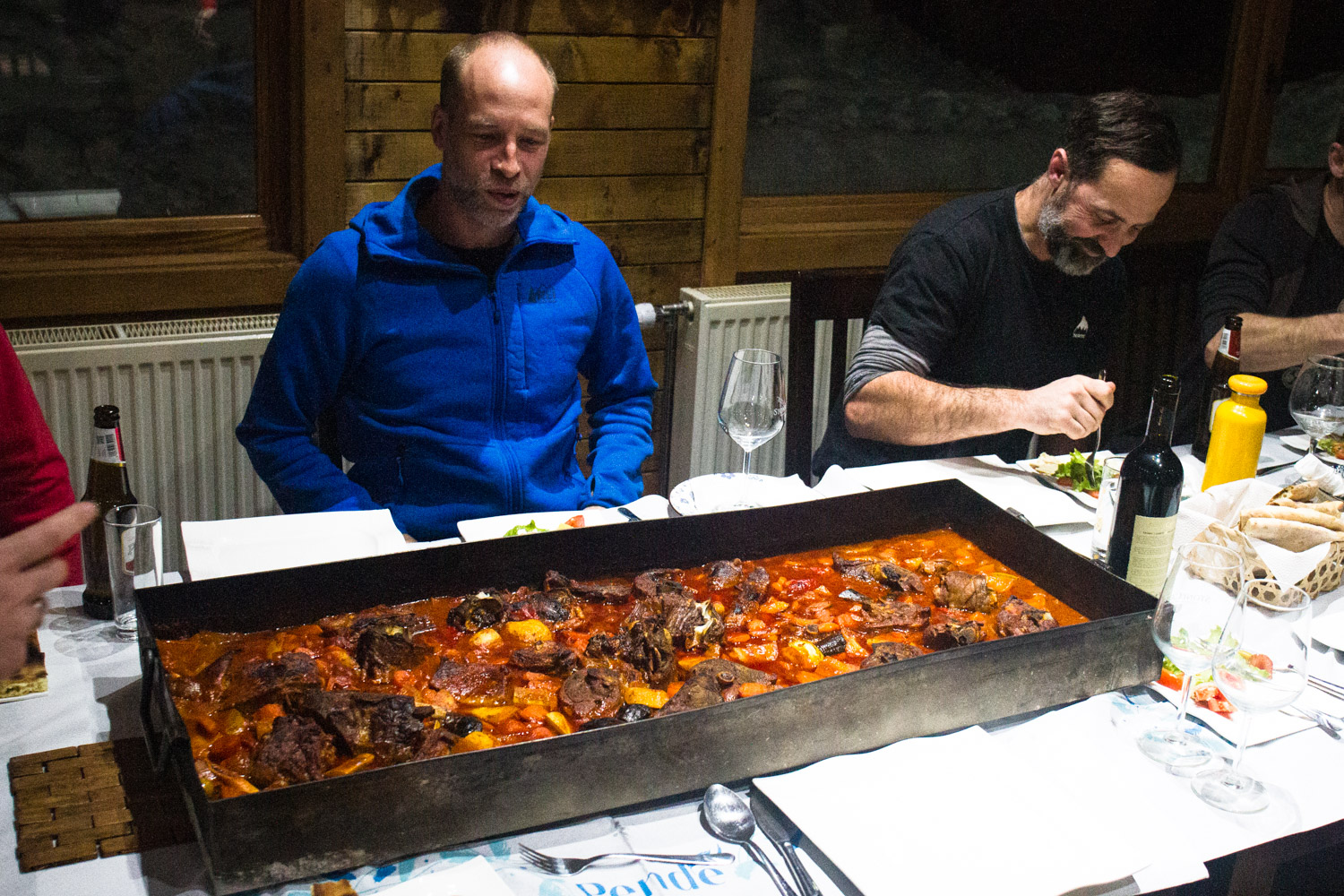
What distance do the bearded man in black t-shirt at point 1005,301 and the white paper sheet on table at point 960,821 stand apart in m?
1.22

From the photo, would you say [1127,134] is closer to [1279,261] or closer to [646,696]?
[1279,261]

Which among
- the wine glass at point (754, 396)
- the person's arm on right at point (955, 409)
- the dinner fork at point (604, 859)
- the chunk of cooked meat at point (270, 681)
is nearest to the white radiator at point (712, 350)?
the person's arm on right at point (955, 409)

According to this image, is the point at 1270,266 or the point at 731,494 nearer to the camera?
the point at 731,494

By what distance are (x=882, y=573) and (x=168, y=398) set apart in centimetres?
222

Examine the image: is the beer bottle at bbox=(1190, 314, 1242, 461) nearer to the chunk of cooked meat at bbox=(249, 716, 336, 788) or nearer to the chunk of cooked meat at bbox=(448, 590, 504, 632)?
the chunk of cooked meat at bbox=(448, 590, 504, 632)

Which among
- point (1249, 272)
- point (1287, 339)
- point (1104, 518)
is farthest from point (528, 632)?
point (1249, 272)

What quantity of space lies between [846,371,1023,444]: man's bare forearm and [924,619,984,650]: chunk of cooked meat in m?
0.95

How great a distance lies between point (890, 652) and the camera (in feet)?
5.84

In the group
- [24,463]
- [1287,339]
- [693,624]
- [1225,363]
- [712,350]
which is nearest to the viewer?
[693,624]

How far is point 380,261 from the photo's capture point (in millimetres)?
2668

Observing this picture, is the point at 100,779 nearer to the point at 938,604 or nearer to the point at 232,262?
the point at 938,604

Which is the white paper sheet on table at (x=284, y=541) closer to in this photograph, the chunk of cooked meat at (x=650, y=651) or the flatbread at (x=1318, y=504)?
the chunk of cooked meat at (x=650, y=651)

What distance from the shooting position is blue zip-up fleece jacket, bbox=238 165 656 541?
2637 mm

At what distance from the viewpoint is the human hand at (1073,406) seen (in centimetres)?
253
